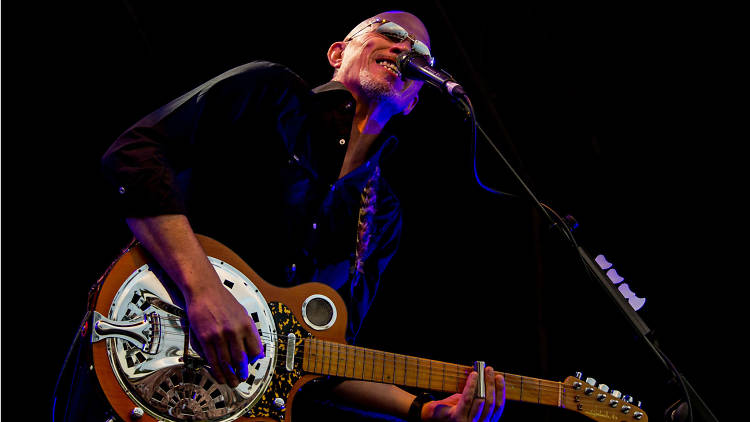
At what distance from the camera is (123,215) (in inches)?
69.4

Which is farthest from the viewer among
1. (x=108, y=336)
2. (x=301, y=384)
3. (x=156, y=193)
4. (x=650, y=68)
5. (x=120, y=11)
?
(x=650, y=68)

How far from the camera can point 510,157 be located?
11.7ft

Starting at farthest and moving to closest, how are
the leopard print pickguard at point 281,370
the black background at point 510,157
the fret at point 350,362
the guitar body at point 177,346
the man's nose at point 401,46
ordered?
1. the man's nose at point 401,46
2. the black background at point 510,157
3. the fret at point 350,362
4. the leopard print pickguard at point 281,370
5. the guitar body at point 177,346

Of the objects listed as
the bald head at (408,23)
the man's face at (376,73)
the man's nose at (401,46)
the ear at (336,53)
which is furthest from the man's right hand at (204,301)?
the bald head at (408,23)

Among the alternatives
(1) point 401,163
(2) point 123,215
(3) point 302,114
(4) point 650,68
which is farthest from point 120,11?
(4) point 650,68

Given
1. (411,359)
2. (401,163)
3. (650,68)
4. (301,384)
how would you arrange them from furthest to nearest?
(401,163) → (650,68) → (411,359) → (301,384)

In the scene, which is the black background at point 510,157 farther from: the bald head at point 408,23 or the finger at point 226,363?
the finger at point 226,363

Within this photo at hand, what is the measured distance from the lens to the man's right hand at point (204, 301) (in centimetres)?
164

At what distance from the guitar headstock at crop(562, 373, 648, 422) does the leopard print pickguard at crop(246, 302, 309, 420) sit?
122 cm

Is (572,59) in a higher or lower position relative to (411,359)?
higher

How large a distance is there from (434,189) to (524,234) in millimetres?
611

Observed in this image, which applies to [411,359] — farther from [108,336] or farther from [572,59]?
[572,59]

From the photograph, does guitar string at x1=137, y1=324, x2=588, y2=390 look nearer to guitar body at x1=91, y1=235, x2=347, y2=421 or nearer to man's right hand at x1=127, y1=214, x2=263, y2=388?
guitar body at x1=91, y1=235, x2=347, y2=421

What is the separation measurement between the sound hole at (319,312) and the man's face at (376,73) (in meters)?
1.01
